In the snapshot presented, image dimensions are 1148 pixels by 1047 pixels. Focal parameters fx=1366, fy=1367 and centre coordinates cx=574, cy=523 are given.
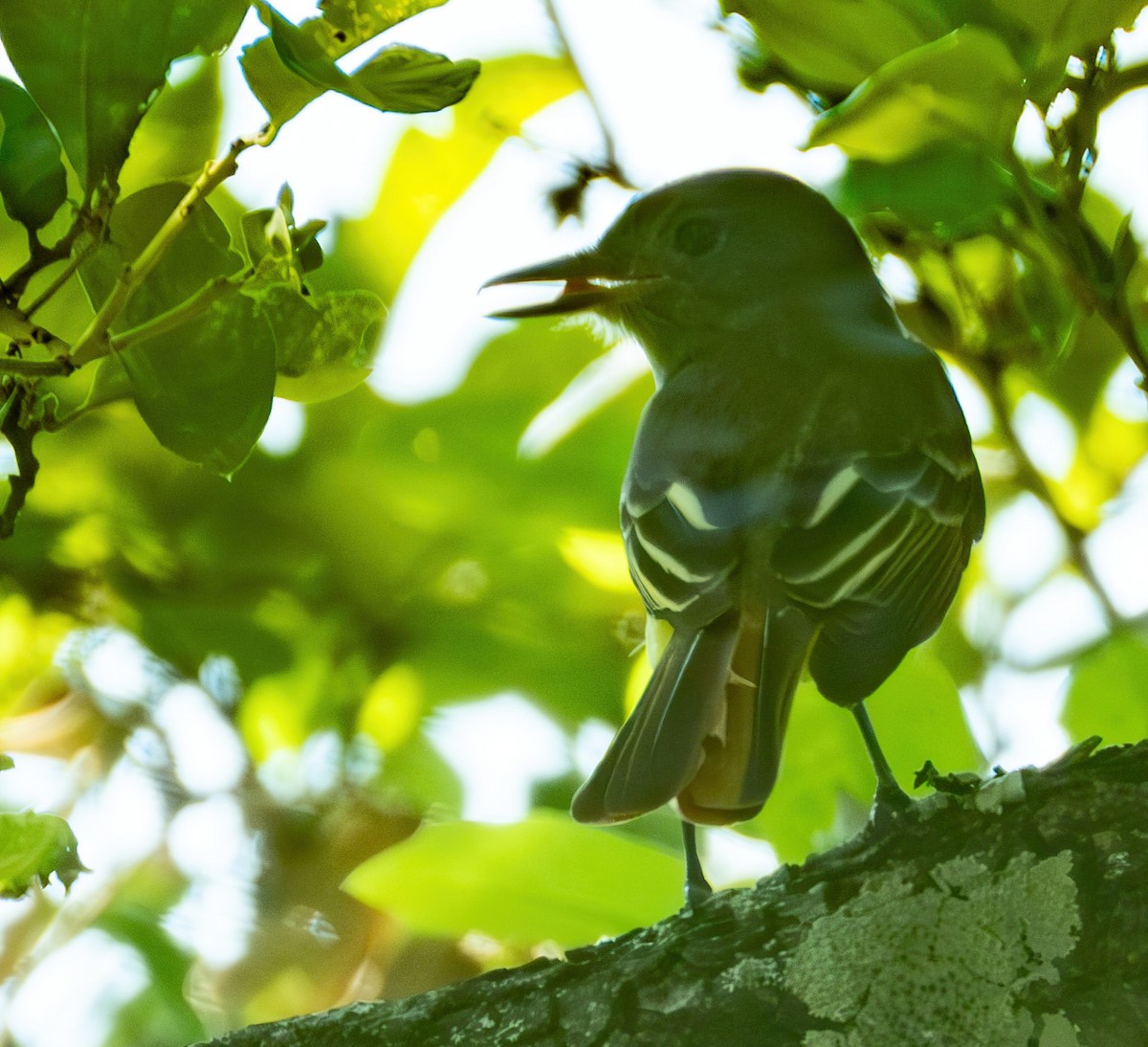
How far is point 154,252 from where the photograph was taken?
0.77 m

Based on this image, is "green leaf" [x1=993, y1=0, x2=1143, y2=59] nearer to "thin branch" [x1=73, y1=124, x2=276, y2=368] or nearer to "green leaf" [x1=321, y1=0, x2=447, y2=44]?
"green leaf" [x1=321, y1=0, x2=447, y2=44]

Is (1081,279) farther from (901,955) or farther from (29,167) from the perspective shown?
(29,167)

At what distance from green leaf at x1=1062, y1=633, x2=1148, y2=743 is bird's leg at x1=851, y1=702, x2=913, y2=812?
17 centimetres

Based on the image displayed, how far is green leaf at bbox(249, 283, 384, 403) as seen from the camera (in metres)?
0.84

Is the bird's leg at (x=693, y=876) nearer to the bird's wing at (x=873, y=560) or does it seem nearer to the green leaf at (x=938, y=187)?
the bird's wing at (x=873, y=560)

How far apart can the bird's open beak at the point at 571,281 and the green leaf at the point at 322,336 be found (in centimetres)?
62

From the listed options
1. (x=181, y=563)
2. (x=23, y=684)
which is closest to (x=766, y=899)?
(x=181, y=563)

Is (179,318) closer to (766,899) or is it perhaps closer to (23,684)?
(766,899)

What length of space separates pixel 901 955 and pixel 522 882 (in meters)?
0.41

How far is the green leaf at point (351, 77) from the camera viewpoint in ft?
2.44

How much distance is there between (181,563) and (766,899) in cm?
92

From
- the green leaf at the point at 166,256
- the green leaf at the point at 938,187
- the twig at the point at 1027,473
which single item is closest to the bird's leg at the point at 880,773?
the twig at the point at 1027,473

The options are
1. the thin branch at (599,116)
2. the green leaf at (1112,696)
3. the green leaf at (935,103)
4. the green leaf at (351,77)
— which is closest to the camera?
the green leaf at (351,77)

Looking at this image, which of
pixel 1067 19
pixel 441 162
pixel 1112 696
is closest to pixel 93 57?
pixel 1067 19
